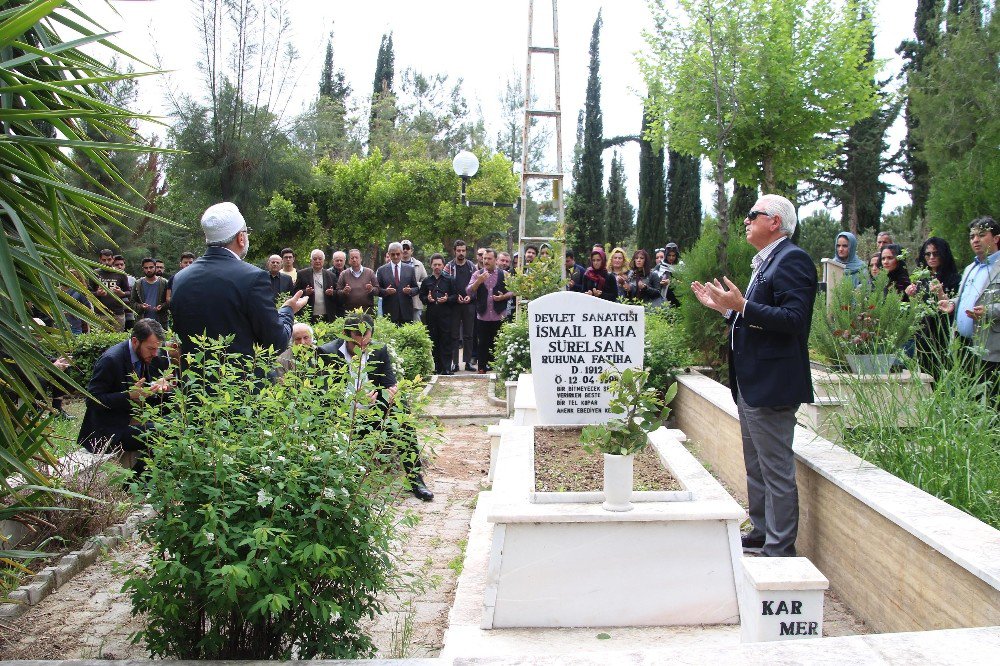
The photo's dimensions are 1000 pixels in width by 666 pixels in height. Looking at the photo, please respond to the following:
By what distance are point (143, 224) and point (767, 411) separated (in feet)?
55.2

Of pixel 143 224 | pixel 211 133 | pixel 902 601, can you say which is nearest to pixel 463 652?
pixel 902 601

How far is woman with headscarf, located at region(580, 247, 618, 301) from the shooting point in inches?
416

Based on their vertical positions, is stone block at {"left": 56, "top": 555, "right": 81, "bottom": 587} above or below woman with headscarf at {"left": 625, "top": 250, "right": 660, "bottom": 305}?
below

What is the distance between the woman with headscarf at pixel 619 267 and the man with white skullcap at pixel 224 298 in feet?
23.3

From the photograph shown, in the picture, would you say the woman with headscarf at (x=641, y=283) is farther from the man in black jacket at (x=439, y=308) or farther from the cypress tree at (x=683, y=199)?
the cypress tree at (x=683, y=199)

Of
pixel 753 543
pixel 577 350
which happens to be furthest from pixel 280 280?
pixel 753 543

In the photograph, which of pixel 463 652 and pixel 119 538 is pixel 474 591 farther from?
pixel 119 538

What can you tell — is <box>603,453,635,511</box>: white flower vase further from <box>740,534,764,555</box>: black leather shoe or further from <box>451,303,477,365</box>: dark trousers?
<box>451,303,477,365</box>: dark trousers

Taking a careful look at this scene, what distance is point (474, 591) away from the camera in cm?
412

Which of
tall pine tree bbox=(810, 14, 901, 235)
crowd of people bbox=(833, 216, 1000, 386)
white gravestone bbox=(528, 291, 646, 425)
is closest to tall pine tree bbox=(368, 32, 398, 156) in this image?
tall pine tree bbox=(810, 14, 901, 235)

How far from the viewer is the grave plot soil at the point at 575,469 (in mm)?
4539

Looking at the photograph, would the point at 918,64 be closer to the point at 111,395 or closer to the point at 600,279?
the point at 600,279

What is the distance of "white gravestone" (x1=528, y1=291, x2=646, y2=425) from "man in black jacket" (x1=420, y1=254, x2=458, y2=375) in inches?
260

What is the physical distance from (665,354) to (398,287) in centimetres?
572
